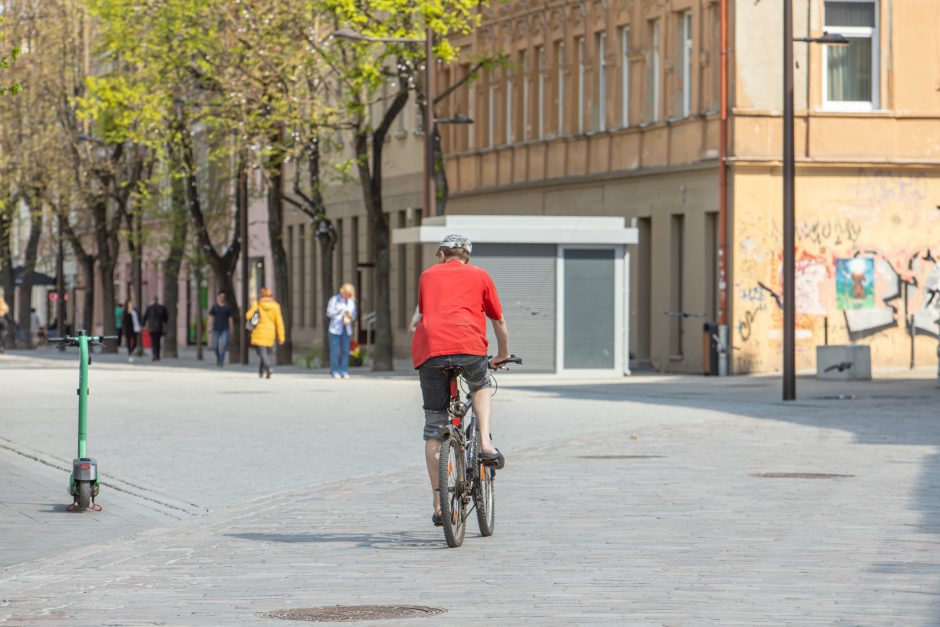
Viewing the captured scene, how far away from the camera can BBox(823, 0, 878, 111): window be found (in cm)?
4369

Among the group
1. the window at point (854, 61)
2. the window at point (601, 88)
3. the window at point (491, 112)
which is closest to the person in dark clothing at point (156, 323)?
the window at point (491, 112)

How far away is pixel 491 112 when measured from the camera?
182 ft

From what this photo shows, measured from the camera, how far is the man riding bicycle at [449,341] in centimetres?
1262

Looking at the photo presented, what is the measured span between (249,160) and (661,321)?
9.65 meters

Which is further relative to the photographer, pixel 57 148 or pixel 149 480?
pixel 57 148

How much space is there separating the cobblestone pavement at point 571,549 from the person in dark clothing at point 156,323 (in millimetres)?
38728

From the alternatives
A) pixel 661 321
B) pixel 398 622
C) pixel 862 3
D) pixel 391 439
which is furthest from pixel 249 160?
pixel 398 622

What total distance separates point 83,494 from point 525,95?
39.1m

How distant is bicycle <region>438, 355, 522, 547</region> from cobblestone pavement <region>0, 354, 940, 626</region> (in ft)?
0.54

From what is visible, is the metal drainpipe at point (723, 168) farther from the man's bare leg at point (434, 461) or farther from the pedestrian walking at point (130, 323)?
the man's bare leg at point (434, 461)

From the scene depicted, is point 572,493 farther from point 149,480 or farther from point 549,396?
point 549,396

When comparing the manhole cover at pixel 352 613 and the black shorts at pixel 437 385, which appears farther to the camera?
the black shorts at pixel 437 385

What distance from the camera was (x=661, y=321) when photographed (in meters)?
45.8

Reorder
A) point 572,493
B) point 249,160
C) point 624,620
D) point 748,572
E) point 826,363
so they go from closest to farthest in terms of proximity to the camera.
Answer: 1. point 624,620
2. point 748,572
3. point 572,493
4. point 826,363
5. point 249,160
